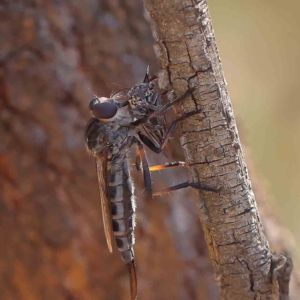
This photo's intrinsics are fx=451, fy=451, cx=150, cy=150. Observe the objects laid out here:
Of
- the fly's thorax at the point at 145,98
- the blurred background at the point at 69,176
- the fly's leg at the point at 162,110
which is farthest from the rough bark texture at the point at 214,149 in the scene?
the blurred background at the point at 69,176

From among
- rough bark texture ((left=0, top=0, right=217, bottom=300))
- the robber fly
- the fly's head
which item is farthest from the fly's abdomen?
rough bark texture ((left=0, top=0, right=217, bottom=300))

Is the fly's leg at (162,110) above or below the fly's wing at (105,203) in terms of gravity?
above

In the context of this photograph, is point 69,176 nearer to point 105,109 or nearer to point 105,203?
point 105,203

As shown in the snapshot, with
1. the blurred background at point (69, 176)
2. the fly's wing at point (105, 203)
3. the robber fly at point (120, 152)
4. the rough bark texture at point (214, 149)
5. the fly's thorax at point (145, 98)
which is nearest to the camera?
the rough bark texture at point (214, 149)

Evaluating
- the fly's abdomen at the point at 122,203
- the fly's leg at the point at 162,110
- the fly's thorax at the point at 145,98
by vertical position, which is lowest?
the fly's abdomen at the point at 122,203

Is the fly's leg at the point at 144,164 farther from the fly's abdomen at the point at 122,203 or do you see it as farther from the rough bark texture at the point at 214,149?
the rough bark texture at the point at 214,149

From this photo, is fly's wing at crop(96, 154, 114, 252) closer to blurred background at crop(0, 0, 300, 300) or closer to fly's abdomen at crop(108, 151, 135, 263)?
fly's abdomen at crop(108, 151, 135, 263)

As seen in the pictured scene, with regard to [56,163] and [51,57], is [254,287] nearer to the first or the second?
[56,163]
